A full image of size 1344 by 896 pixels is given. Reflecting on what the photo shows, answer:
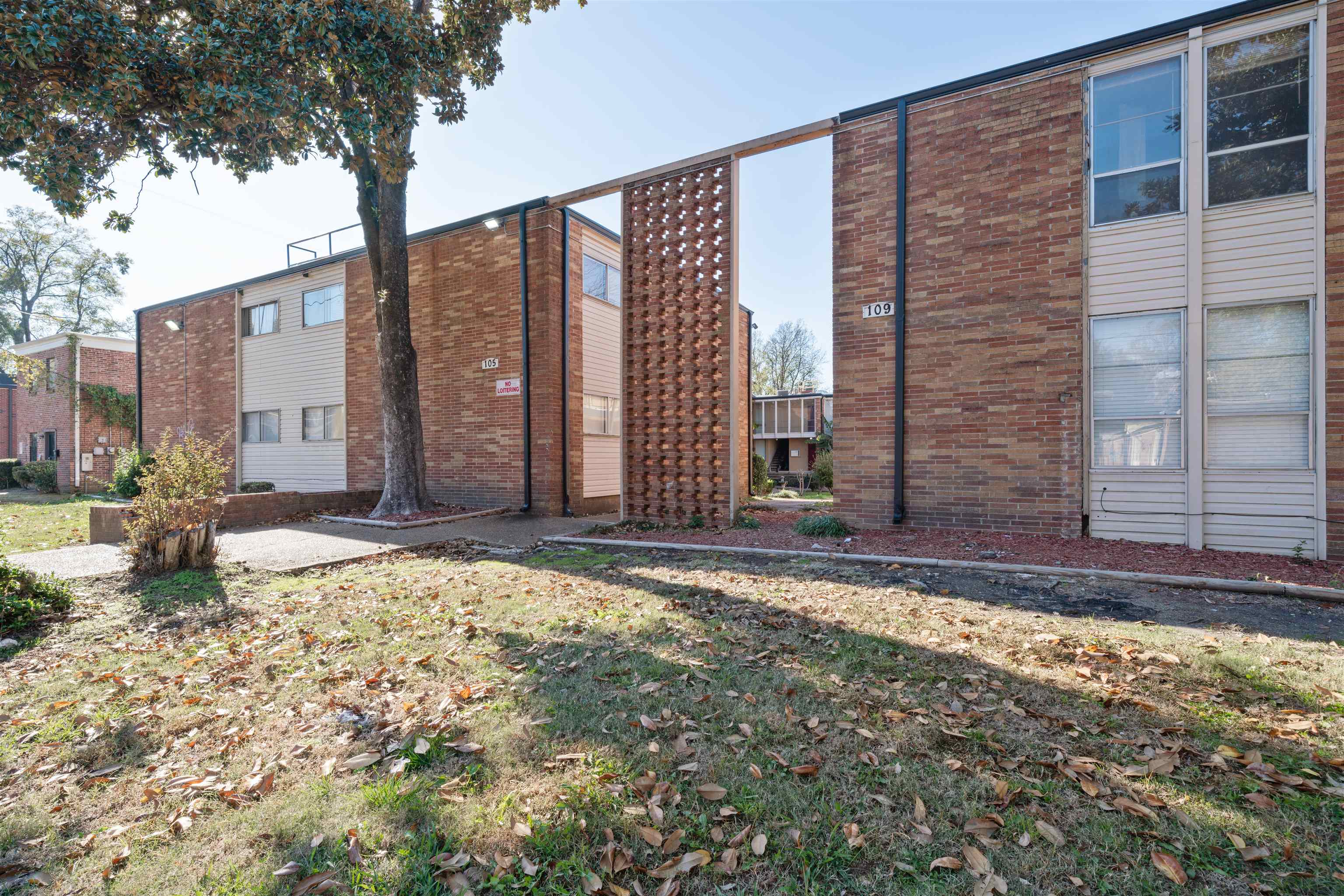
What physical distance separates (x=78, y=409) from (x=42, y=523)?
13678mm

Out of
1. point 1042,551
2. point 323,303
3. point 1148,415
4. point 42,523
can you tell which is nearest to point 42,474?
point 42,523

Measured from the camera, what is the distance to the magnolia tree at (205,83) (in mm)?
4902

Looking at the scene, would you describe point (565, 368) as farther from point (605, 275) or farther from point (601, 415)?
point (605, 275)

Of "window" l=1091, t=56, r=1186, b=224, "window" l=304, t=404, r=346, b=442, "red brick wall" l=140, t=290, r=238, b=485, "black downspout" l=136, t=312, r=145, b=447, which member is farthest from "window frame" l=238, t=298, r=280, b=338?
"window" l=1091, t=56, r=1186, b=224

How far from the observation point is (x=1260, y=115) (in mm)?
6824

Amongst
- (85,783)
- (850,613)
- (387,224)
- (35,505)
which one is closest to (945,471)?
(850,613)

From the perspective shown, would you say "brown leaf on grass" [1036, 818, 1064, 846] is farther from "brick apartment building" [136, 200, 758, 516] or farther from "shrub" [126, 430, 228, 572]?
"brick apartment building" [136, 200, 758, 516]

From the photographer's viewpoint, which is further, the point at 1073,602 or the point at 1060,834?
the point at 1073,602

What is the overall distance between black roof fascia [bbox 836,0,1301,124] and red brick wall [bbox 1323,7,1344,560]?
28.2 inches

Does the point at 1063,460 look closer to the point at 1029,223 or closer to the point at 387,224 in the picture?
the point at 1029,223

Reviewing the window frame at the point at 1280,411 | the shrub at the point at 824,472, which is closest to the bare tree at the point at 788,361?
the shrub at the point at 824,472

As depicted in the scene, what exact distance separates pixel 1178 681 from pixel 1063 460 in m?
4.82

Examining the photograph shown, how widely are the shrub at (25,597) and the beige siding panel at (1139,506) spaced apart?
10.6 metres

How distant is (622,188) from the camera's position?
1020 cm
